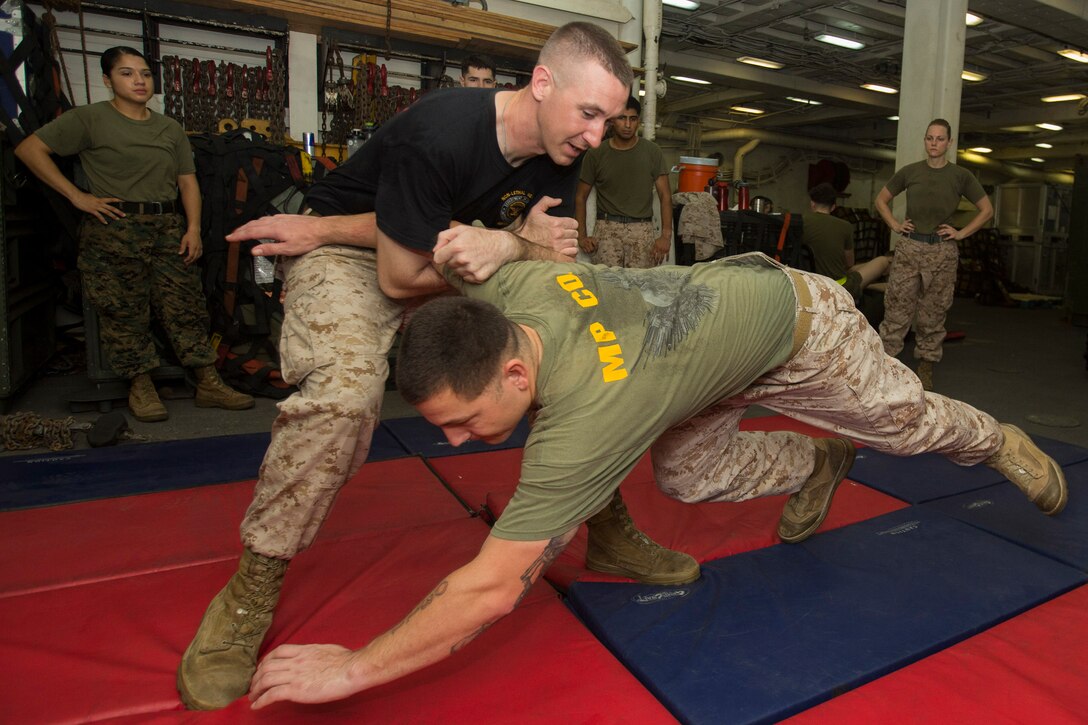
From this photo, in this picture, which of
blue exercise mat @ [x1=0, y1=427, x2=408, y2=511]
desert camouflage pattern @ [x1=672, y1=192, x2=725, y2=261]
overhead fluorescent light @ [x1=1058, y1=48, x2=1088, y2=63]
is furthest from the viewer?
overhead fluorescent light @ [x1=1058, y1=48, x2=1088, y2=63]

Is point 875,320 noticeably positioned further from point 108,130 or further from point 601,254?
point 108,130

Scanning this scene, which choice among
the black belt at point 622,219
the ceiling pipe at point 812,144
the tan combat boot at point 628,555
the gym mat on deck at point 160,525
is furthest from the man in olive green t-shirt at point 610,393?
the ceiling pipe at point 812,144

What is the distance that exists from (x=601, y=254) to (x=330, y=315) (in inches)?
146

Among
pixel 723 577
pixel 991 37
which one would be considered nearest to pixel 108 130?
pixel 723 577

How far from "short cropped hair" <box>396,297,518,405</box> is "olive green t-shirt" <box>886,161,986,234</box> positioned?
4.88m

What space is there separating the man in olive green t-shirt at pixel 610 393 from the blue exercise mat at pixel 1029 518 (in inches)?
14.8

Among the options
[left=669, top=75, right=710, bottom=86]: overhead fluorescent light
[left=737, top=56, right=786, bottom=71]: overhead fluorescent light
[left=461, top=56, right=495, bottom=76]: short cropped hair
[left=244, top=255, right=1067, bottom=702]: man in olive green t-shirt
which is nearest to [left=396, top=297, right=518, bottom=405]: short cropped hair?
[left=244, top=255, right=1067, bottom=702]: man in olive green t-shirt

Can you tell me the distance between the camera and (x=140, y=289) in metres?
3.95

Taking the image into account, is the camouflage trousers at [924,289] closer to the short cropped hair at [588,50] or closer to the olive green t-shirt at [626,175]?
the olive green t-shirt at [626,175]

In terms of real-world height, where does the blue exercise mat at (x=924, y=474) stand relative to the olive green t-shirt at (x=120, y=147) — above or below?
below

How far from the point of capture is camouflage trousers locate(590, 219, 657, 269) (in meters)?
5.11

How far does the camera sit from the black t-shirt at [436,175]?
1.65 meters

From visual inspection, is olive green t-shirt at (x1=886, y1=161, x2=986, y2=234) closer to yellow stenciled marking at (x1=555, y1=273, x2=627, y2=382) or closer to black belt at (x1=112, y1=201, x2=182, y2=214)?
→ yellow stenciled marking at (x1=555, y1=273, x2=627, y2=382)

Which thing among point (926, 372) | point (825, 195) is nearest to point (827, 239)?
point (825, 195)
